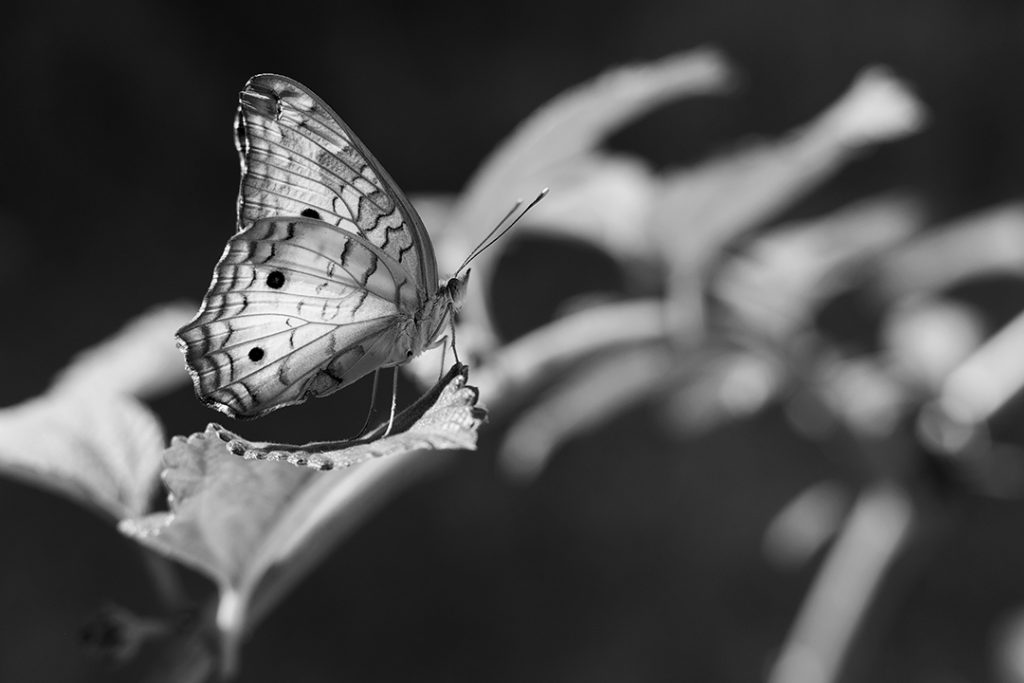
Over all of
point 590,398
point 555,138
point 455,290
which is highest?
point 555,138

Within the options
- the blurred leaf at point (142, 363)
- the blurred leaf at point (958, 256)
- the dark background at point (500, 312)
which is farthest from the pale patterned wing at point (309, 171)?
the dark background at point (500, 312)

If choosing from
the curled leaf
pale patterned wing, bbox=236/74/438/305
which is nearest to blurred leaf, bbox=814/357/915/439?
pale patterned wing, bbox=236/74/438/305

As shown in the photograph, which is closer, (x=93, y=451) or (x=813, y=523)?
(x=93, y=451)

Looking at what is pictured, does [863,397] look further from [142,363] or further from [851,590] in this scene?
[142,363]

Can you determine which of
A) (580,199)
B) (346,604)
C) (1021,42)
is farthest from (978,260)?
(346,604)

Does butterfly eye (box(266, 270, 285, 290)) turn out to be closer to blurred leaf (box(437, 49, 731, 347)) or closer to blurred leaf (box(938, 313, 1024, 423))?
blurred leaf (box(437, 49, 731, 347))

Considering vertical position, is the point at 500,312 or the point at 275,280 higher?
the point at 275,280

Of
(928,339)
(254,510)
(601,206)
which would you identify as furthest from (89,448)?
(928,339)
